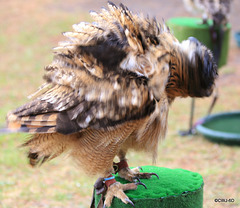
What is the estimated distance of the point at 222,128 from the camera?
6.80 m

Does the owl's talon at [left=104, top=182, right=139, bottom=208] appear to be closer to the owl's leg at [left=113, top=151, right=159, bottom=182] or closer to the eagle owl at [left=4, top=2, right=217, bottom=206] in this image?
the eagle owl at [left=4, top=2, right=217, bottom=206]

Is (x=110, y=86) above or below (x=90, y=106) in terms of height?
above

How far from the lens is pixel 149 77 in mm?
2658

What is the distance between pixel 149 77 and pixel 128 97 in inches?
8.1

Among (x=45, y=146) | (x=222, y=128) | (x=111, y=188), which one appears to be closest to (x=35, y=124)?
(x=45, y=146)

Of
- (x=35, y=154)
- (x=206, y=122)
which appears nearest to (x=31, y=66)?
(x=206, y=122)

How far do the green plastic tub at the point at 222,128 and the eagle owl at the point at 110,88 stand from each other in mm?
3485

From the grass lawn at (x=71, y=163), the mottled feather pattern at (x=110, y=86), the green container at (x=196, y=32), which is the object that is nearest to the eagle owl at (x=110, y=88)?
the mottled feather pattern at (x=110, y=86)

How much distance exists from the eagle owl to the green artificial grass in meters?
0.09

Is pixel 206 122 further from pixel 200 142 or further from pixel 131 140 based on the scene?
pixel 131 140

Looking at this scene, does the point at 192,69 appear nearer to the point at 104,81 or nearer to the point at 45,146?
the point at 104,81

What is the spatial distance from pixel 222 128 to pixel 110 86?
4597mm

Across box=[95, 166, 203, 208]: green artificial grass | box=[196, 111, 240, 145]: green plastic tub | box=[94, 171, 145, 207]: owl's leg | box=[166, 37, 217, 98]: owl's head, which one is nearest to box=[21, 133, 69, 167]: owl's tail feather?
box=[94, 171, 145, 207]: owl's leg

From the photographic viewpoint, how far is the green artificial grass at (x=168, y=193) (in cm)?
284
